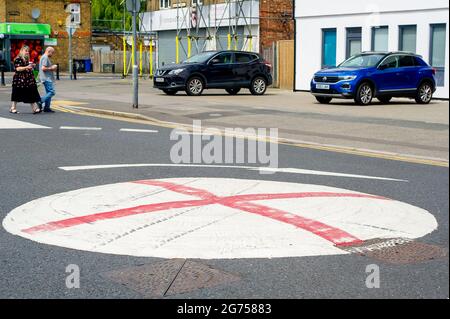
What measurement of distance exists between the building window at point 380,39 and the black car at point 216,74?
181 inches

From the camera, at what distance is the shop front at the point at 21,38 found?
58.3 meters

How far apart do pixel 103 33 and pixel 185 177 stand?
210 ft

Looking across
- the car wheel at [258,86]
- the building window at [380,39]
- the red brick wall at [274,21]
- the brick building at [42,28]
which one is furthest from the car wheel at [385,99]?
the brick building at [42,28]

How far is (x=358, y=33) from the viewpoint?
30609 millimetres

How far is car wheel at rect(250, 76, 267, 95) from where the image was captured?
29359 millimetres

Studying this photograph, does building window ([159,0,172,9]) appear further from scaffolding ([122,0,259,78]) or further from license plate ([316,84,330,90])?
license plate ([316,84,330,90])

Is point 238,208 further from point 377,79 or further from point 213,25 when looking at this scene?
point 213,25

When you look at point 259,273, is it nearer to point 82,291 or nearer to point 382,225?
point 82,291

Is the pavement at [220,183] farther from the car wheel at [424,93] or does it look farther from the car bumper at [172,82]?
the car bumper at [172,82]

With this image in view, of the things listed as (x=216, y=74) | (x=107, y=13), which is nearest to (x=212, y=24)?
(x=216, y=74)

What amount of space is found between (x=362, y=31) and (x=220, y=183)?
23160mm

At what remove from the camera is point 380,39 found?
29703mm

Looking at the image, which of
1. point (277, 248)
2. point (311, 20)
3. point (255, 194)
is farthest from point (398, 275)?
point (311, 20)

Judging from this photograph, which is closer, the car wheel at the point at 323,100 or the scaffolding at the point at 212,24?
the car wheel at the point at 323,100
